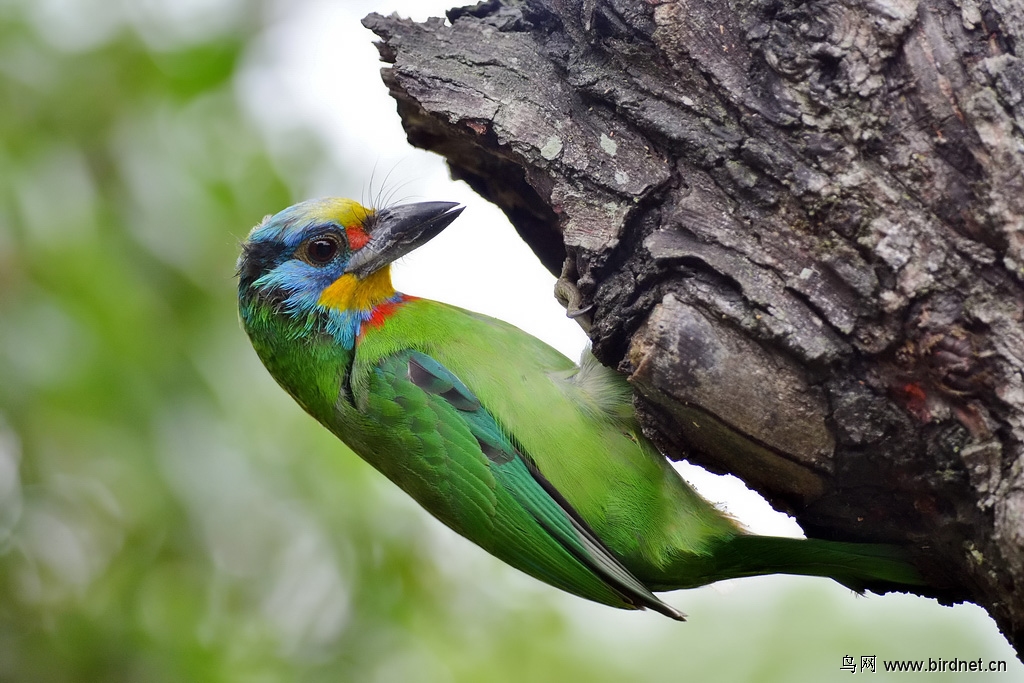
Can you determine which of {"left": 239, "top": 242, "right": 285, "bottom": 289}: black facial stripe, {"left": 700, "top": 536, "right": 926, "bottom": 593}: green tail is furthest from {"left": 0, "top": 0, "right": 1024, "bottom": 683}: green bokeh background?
{"left": 700, "top": 536, "right": 926, "bottom": 593}: green tail

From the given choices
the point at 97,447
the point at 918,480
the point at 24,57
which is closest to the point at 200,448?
the point at 97,447

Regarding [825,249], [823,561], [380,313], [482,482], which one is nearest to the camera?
[825,249]

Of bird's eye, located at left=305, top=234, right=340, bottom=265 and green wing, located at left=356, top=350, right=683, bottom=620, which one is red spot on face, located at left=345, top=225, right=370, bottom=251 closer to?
bird's eye, located at left=305, top=234, right=340, bottom=265

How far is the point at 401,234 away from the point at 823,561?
76.2 inches

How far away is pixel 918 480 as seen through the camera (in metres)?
2.11

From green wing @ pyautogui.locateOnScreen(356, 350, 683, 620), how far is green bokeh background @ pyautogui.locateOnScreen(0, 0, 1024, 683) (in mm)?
994

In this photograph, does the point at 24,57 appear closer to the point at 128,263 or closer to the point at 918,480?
the point at 128,263

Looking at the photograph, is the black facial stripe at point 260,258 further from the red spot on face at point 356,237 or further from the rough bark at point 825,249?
the rough bark at point 825,249

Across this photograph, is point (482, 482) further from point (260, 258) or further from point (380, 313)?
point (260, 258)

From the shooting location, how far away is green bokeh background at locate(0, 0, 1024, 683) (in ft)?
11.4

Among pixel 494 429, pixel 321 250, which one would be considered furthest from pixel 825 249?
pixel 321 250

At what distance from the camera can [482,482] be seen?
2904mm

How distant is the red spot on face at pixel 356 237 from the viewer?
3.31m

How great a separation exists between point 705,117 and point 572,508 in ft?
4.59
